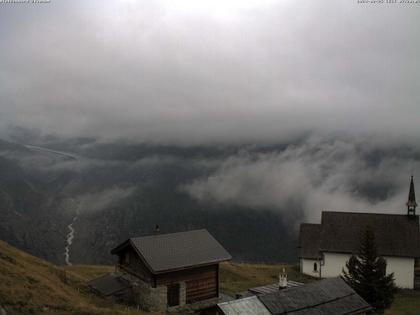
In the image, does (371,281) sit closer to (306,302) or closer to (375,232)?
(306,302)

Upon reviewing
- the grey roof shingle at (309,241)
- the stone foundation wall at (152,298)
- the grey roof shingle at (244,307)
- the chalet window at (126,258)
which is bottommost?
the stone foundation wall at (152,298)

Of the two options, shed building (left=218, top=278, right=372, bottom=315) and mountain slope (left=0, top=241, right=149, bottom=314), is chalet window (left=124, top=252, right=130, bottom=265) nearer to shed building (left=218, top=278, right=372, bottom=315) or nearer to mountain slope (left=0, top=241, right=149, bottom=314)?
mountain slope (left=0, top=241, right=149, bottom=314)

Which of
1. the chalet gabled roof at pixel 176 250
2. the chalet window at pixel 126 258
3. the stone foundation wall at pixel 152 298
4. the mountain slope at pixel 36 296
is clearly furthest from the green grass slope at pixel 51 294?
the chalet gabled roof at pixel 176 250

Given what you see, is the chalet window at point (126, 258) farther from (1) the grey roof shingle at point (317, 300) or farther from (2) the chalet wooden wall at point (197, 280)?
(1) the grey roof shingle at point (317, 300)

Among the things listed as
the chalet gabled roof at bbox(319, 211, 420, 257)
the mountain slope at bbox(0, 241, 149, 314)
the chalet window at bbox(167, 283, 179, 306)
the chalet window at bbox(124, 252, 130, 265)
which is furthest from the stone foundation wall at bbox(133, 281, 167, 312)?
the chalet gabled roof at bbox(319, 211, 420, 257)

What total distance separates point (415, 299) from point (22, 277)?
51.7 meters

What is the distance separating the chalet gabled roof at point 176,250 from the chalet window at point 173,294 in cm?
221

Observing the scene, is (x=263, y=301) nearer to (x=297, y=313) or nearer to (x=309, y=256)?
(x=297, y=313)

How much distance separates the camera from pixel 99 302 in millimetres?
41500

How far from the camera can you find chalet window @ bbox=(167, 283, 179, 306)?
44.1 m

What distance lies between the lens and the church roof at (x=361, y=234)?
7181 centimetres

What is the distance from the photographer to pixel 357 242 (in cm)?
7281

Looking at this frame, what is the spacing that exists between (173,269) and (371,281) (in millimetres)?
19850

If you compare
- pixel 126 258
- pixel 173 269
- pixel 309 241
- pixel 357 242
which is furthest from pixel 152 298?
pixel 357 242
